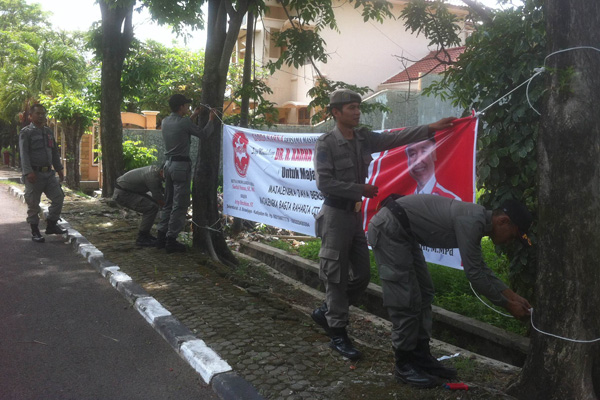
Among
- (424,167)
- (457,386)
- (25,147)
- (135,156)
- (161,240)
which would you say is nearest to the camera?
(457,386)

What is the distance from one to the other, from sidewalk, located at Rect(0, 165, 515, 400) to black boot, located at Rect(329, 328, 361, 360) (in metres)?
0.07

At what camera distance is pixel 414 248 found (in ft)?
13.4

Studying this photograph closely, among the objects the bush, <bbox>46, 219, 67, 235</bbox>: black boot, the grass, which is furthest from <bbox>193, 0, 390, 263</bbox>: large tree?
the bush

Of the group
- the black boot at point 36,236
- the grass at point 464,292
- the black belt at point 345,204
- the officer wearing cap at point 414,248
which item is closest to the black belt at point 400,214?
the officer wearing cap at point 414,248

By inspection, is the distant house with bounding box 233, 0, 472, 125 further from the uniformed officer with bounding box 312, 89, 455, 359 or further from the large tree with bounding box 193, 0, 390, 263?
the uniformed officer with bounding box 312, 89, 455, 359

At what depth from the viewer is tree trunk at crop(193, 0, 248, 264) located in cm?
770

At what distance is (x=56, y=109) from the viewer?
17.5 meters

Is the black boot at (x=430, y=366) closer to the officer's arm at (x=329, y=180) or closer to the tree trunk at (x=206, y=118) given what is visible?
the officer's arm at (x=329, y=180)

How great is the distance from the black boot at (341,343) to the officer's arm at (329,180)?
1031 mm

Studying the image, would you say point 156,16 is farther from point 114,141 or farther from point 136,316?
point 136,316

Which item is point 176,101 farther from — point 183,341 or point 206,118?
point 183,341

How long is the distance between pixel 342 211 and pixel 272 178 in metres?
2.74

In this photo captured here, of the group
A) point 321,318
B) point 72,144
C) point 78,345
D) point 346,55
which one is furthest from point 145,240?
point 346,55

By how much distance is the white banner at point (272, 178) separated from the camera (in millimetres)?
6508
